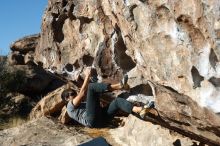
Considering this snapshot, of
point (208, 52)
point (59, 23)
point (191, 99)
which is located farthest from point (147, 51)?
point (59, 23)

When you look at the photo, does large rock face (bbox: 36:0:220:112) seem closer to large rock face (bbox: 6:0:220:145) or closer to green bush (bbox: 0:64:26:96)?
large rock face (bbox: 6:0:220:145)

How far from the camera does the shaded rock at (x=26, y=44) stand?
22.5 m

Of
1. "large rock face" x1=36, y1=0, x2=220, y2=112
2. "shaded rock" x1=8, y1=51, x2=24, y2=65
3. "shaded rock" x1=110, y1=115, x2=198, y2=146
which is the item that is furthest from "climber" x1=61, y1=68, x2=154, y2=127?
"shaded rock" x1=8, y1=51, x2=24, y2=65

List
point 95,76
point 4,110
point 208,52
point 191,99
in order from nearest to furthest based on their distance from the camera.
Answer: point 208,52, point 191,99, point 95,76, point 4,110

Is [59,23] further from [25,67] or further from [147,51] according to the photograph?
[25,67]

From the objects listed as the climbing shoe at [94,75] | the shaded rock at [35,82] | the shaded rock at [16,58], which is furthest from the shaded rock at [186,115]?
the shaded rock at [35,82]

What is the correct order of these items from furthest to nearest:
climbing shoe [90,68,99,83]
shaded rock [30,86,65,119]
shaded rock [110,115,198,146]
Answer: shaded rock [30,86,65,119] → climbing shoe [90,68,99,83] → shaded rock [110,115,198,146]

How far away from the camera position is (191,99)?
30.4 ft

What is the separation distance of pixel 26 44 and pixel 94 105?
12.0m

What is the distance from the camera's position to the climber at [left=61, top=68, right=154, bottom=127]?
1094 centimetres

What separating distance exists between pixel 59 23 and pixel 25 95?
37.8ft

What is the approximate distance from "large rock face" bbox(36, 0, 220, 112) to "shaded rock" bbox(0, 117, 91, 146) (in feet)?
6.60

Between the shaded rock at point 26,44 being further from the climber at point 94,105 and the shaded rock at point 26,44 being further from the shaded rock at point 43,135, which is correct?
the climber at point 94,105

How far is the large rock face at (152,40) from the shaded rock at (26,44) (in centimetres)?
752
